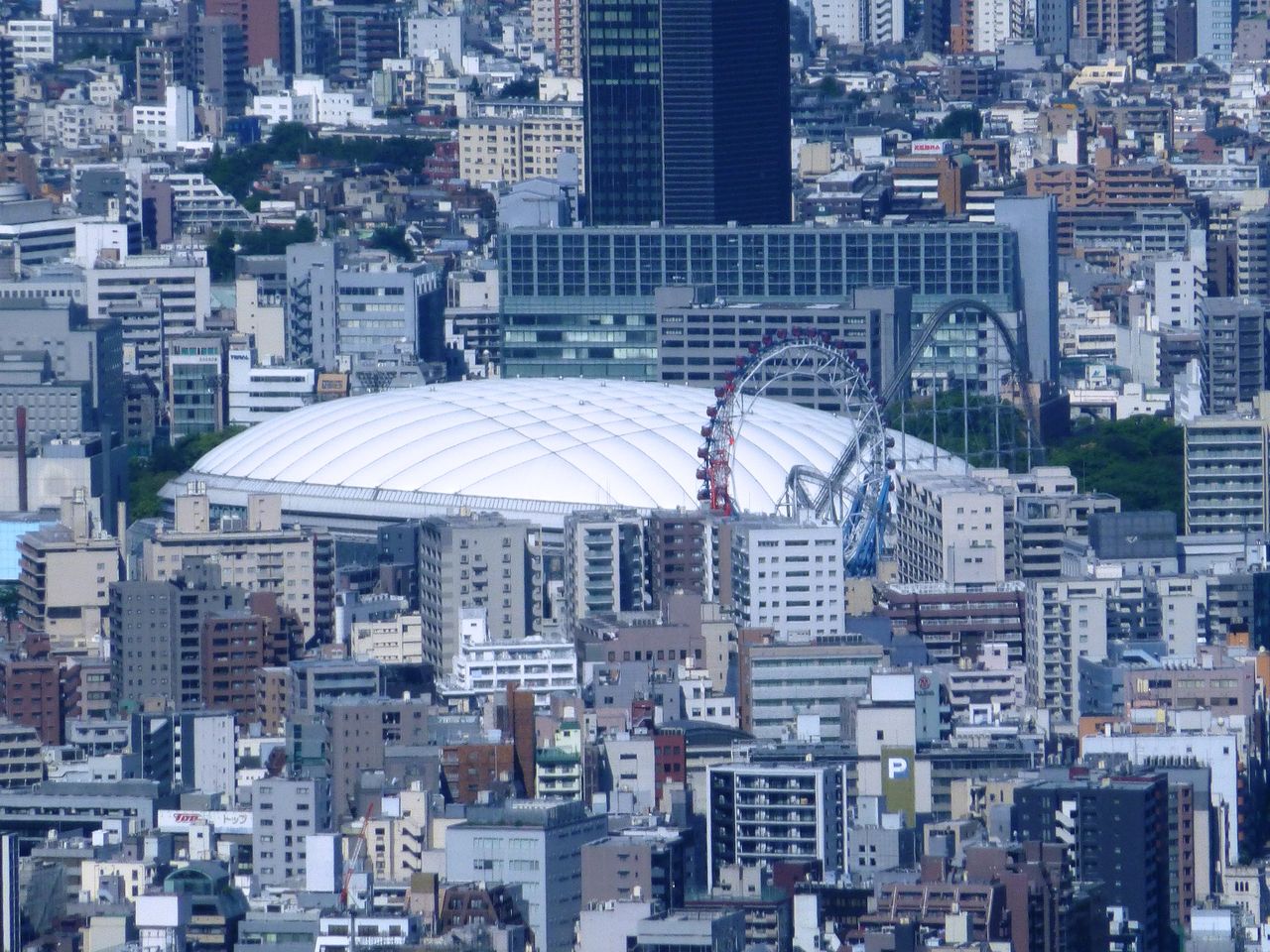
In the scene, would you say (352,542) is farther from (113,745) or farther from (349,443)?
(113,745)

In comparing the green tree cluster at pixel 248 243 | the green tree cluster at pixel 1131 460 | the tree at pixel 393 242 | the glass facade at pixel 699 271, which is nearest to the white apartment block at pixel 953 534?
the green tree cluster at pixel 1131 460

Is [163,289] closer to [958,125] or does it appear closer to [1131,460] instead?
[1131,460]

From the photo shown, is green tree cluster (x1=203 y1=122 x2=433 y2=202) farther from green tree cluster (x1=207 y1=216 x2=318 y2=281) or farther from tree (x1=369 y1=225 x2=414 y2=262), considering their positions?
tree (x1=369 y1=225 x2=414 y2=262)

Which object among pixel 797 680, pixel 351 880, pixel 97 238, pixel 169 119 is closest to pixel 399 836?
pixel 351 880

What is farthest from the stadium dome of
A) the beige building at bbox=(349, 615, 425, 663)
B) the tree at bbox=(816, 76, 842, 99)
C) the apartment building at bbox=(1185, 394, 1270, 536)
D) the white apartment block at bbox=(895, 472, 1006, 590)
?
the tree at bbox=(816, 76, 842, 99)

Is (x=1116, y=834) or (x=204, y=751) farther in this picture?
(x=204, y=751)

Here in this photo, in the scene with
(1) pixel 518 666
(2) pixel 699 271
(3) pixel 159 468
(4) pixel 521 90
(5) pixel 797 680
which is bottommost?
(3) pixel 159 468

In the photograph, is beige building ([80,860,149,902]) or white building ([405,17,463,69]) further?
white building ([405,17,463,69])
